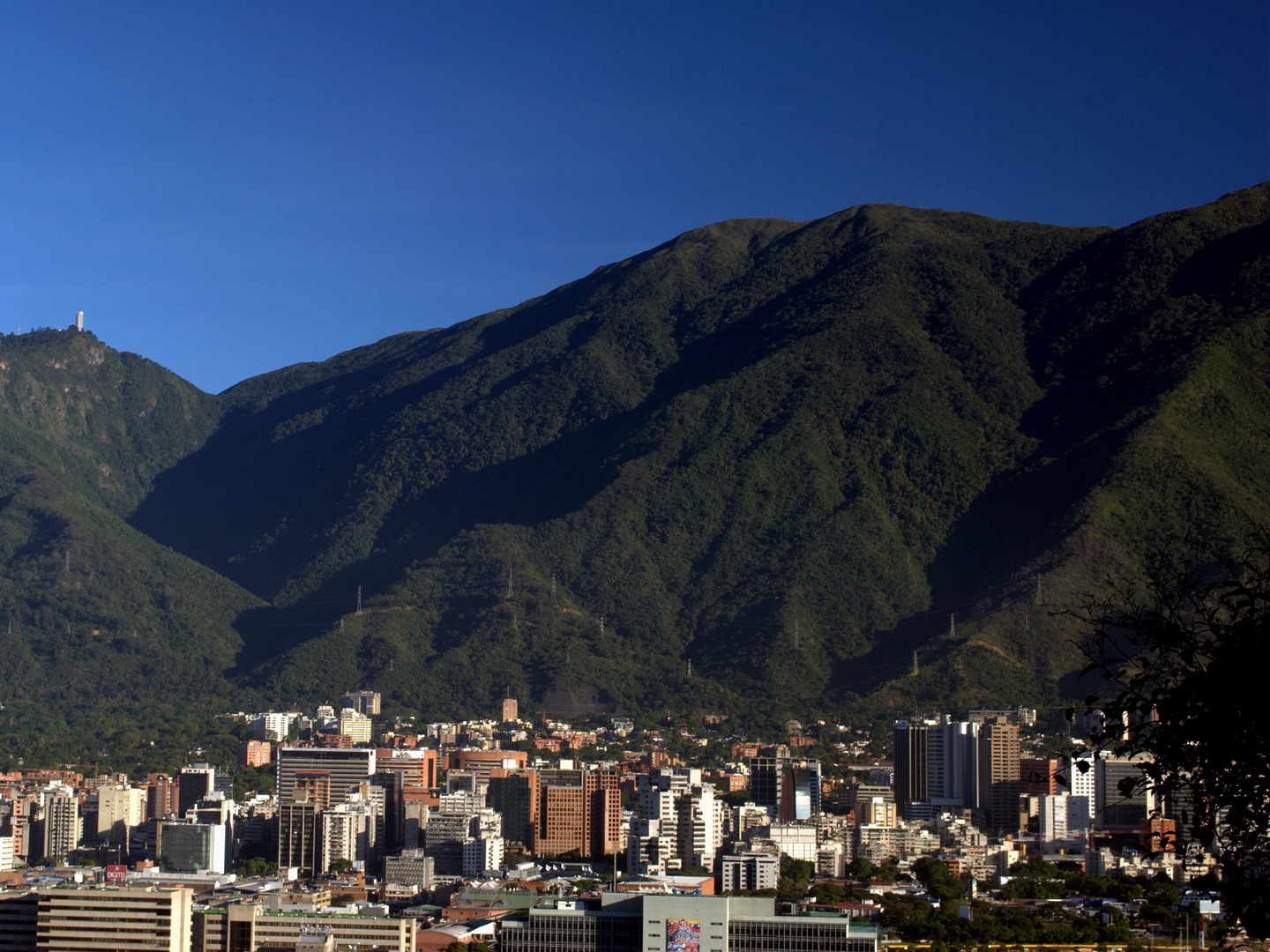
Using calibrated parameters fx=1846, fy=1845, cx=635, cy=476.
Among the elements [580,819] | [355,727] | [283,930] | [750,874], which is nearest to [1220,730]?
[283,930]

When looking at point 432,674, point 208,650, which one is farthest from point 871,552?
point 208,650

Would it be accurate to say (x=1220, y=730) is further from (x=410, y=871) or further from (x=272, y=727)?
(x=272, y=727)

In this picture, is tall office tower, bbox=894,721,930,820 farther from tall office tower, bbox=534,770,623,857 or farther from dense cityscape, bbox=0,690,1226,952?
tall office tower, bbox=534,770,623,857

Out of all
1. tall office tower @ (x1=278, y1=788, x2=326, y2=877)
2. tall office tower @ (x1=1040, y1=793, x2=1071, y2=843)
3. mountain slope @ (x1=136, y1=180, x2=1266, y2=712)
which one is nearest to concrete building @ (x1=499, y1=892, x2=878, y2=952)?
tall office tower @ (x1=278, y1=788, x2=326, y2=877)

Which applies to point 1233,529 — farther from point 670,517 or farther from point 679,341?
point 679,341

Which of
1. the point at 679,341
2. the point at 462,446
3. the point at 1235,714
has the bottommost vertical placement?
the point at 1235,714

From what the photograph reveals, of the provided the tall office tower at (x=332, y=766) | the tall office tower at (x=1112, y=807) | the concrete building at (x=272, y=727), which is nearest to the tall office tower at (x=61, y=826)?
the tall office tower at (x=332, y=766)

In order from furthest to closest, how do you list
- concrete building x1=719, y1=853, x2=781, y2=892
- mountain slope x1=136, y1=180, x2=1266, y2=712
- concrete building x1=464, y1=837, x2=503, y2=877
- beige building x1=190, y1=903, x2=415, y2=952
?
1. mountain slope x1=136, y1=180, x2=1266, y2=712
2. concrete building x1=464, y1=837, x2=503, y2=877
3. concrete building x1=719, y1=853, x2=781, y2=892
4. beige building x1=190, y1=903, x2=415, y2=952
